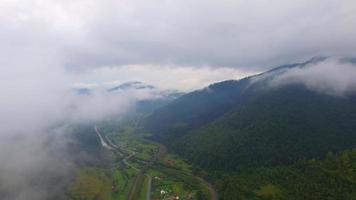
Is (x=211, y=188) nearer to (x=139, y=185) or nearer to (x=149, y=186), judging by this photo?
(x=149, y=186)

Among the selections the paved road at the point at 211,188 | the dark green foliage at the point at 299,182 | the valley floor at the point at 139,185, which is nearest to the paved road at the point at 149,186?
the valley floor at the point at 139,185

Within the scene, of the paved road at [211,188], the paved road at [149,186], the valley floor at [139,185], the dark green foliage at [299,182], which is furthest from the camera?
the paved road at [149,186]

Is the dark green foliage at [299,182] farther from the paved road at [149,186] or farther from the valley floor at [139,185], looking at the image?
the paved road at [149,186]

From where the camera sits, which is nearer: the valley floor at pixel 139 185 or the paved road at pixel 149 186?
the valley floor at pixel 139 185

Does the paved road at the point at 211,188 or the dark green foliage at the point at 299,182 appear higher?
the dark green foliage at the point at 299,182

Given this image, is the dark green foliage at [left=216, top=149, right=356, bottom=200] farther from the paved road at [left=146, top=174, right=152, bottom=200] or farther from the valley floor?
the paved road at [left=146, top=174, right=152, bottom=200]

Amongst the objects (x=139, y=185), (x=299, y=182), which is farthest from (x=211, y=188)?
(x=299, y=182)

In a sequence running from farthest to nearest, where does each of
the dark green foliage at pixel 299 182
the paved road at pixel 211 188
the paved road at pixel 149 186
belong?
the paved road at pixel 149 186, the paved road at pixel 211 188, the dark green foliage at pixel 299 182

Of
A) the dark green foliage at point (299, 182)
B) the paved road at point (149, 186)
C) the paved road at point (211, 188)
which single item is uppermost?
the paved road at point (149, 186)

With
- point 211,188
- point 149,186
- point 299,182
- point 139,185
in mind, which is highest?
point 139,185

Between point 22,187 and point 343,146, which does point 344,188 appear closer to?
point 343,146

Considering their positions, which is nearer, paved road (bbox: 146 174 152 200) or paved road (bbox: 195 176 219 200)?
paved road (bbox: 195 176 219 200)

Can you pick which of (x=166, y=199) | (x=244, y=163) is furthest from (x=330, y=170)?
(x=166, y=199)

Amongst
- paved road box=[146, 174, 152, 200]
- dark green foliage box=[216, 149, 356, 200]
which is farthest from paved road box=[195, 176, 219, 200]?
paved road box=[146, 174, 152, 200]
